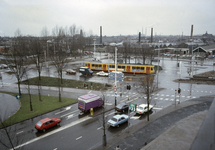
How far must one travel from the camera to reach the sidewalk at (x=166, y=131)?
1291 cm

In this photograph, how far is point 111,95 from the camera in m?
26.1

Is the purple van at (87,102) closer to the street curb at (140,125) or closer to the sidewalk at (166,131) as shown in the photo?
the street curb at (140,125)

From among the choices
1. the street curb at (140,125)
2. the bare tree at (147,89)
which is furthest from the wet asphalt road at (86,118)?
the bare tree at (147,89)

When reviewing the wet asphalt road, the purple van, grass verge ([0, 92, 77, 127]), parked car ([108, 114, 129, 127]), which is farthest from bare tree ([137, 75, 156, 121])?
grass verge ([0, 92, 77, 127])

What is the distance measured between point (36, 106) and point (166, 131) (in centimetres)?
1591

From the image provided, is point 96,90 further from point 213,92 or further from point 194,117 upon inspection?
point 213,92

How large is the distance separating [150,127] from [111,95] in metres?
10.9

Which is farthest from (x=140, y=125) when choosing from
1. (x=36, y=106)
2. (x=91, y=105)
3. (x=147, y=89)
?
(x=36, y=106)

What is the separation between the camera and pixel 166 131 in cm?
1502

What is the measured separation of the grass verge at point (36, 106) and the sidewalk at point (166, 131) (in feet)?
32.7

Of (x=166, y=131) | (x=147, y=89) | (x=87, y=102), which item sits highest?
(x=147, y=89)

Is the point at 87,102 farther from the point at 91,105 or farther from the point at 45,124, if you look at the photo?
the point at 45,124

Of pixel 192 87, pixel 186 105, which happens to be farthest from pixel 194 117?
pixel 192 87

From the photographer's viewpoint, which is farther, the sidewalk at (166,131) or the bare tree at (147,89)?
the bare tree at (147,89)
